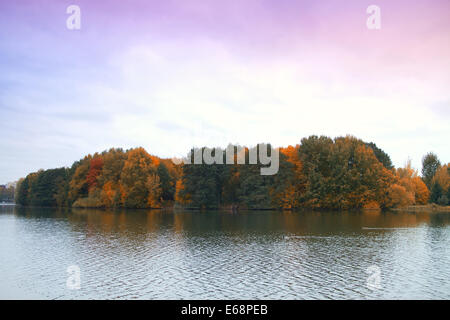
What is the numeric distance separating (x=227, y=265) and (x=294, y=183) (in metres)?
63.2

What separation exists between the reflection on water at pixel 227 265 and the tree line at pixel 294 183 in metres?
43.2

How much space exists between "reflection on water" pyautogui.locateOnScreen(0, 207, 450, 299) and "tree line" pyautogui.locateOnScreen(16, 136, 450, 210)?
1702 inches

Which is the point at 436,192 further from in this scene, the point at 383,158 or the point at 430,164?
the point at 430,164

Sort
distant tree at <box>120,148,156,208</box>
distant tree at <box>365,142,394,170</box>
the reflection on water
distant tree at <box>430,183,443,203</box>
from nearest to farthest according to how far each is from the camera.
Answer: the reflection on water < distant tree at <box>430,183,443,203</box> < distant tree at <box>365,142,394,170</box> < distant tree at <box>120,148,156,208</box>

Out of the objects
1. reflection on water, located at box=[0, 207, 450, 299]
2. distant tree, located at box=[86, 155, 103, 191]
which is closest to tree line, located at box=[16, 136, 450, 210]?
distant tree, located at box=[86, 155, 103, 191]

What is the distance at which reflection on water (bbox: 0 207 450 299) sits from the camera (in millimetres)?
17719

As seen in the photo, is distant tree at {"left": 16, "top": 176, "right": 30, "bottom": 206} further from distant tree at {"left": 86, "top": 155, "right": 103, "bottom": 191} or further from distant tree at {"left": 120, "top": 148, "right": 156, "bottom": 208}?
distant tree at {"left": 120, "top": 148, "right": 156, "bottom": 208}

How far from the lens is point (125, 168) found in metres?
95.9

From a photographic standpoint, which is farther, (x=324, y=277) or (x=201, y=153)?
(x=201, y=153)

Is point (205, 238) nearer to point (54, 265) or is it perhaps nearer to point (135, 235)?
point (135, 235)

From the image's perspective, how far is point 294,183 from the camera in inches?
3324

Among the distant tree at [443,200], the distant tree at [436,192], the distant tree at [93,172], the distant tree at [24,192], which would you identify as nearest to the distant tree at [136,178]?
the distant tree at [93,172]
